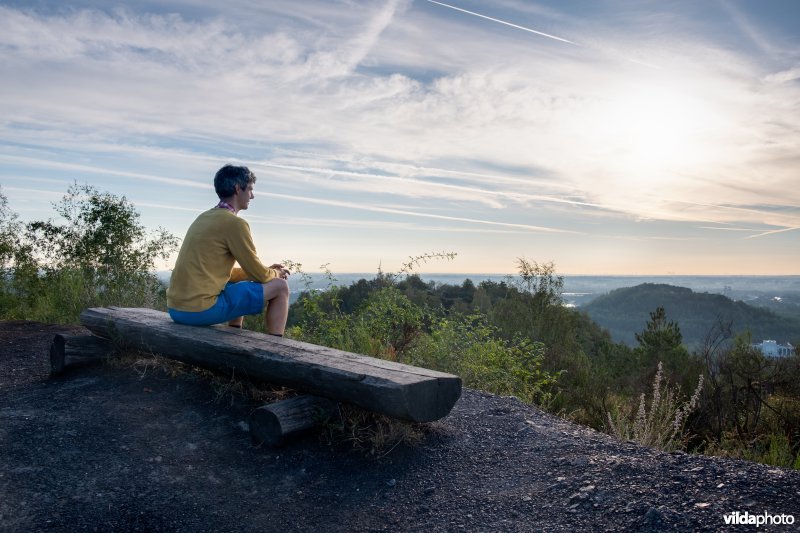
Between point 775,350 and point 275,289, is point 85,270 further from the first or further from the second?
point 775,350

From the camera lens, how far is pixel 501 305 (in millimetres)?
12992

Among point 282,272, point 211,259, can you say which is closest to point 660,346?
point 282,272

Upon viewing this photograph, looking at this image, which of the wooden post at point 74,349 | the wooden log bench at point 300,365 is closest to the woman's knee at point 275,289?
the wooden log bench at point 300,365

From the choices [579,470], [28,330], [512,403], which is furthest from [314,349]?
[28,330]

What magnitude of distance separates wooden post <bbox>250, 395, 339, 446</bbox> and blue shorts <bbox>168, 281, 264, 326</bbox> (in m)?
1.16

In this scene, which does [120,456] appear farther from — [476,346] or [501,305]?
[501,305]

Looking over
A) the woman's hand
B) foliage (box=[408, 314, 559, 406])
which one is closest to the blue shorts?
the woman's hand

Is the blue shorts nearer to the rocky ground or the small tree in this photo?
the rocky ground

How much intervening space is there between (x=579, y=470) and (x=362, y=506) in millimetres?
→ 1391

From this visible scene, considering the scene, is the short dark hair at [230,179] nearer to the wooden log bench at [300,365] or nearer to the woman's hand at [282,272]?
the woman's hand at [282,272]

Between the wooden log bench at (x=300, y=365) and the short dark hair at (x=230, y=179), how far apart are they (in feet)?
4.06

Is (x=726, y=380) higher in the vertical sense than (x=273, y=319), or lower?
lower

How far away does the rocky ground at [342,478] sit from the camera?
134 inches

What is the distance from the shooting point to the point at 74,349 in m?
5.87
